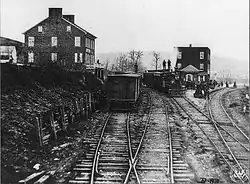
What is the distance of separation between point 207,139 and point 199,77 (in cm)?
4925

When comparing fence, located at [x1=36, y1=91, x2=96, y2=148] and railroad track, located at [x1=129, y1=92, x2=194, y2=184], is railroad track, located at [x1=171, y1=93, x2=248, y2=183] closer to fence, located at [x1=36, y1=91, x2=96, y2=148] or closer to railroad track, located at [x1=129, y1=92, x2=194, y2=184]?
railroad track, located at [x1=129, y1=92, x2=194, y2=184]

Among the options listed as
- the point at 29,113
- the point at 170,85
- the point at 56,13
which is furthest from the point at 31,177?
the point at 56,13

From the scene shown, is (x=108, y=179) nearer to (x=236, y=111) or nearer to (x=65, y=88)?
(x=65, y=88)

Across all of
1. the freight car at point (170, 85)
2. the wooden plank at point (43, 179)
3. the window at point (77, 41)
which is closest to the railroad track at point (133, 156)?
the wooden plank at point (43, 179)

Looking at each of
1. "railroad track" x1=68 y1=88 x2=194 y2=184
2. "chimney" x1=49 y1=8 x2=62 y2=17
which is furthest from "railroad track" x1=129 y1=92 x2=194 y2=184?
"chimney" x1=49 y1=8 x2=62 y2=17

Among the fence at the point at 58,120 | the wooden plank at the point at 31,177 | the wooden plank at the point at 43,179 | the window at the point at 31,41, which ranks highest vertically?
the window at the point at 31,41

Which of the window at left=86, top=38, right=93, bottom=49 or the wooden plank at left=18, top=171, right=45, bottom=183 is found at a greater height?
the window at left=86, top=38, right=93, bottom=49

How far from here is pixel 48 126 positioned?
12.1 meters

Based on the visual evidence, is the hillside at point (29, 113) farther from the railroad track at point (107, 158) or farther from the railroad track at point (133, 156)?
the railroad track at point (133, 156)

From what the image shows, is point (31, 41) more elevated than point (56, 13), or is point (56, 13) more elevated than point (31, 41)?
point (56, 13)

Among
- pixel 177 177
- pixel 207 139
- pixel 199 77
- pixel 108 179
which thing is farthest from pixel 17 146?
pixel 199 77

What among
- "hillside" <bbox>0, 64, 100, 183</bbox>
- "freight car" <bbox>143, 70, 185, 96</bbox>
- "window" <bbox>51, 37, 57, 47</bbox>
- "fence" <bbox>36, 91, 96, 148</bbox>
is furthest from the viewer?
"window" <bbox>51, 37, 57, 47</bbox>

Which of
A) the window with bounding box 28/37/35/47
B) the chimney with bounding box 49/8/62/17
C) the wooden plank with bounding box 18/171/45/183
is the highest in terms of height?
the chimney with bounding box 49/8/62/17

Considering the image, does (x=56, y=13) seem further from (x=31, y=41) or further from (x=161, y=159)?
(x=161, y=159)
